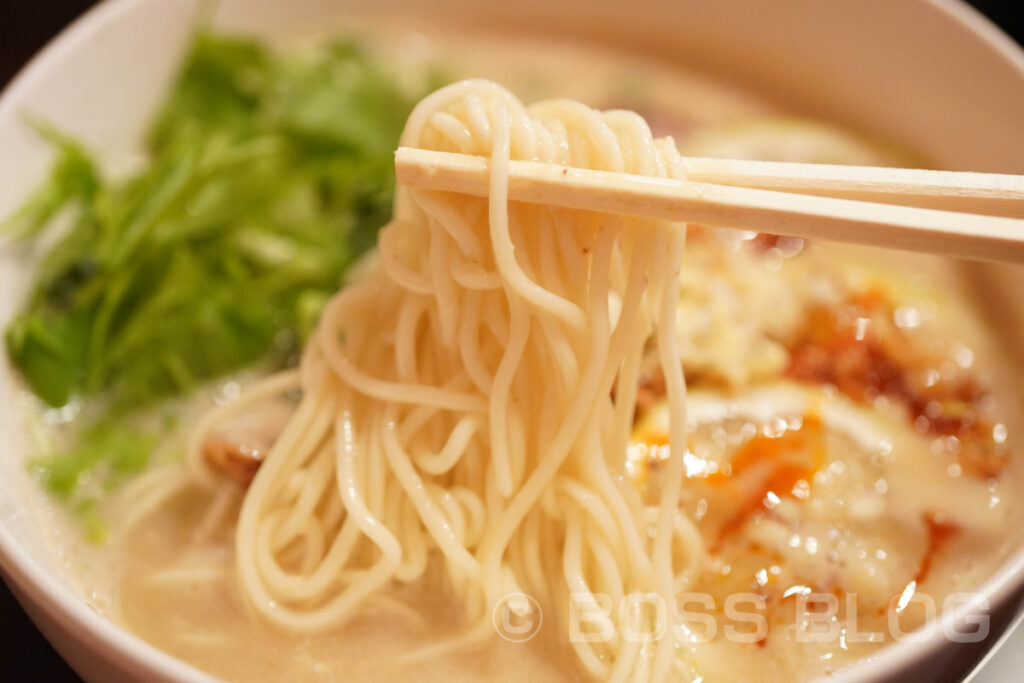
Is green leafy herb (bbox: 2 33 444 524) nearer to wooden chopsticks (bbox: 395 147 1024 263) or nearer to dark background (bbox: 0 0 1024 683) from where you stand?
dark background (bbox: 0 0 1024 683)

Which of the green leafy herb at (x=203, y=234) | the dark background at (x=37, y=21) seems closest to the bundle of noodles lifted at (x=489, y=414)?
the green leafy herb at (x=203, y=234)

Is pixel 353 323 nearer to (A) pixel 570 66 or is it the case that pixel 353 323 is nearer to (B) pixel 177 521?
(B) pixel 177 521

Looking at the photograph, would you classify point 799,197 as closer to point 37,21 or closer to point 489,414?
point 489,414

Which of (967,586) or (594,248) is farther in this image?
(967,586)

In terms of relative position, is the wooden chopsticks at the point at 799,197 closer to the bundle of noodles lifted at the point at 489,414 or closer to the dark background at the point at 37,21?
the bundle of noodles lifted at the point at 489,414

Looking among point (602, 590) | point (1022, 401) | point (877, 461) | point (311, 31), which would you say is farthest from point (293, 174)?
point (1022, 401)
